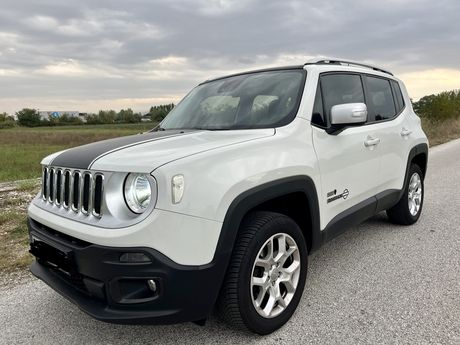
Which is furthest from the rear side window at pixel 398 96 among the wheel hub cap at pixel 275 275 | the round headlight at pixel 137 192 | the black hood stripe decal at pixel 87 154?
the round headlight at pixel 137 192

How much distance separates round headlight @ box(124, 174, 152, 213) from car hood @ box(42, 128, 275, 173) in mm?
61

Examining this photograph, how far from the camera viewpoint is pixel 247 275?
2.51m

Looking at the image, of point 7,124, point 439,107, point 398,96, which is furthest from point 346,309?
point 7,124

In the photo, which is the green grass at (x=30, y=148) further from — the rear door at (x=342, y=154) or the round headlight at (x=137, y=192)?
the round headlight at (x=137, y=192)

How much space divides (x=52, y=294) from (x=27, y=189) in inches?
176

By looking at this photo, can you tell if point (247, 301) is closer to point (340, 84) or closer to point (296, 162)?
point (296, 162)

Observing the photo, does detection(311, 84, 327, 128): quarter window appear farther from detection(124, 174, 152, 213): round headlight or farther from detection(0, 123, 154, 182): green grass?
detection(0, 123, 154, 182): green grass

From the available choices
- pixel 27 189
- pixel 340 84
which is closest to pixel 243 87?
pixel 340 84

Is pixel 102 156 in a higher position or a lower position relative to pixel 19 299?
higher

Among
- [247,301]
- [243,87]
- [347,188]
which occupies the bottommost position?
[247,301]

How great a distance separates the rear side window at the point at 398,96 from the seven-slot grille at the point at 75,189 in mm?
3665

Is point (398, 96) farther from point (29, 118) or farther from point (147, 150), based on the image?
point (29, 118)

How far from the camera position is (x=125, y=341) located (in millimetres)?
2777

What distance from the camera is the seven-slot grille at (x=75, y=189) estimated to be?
2.41 meters
